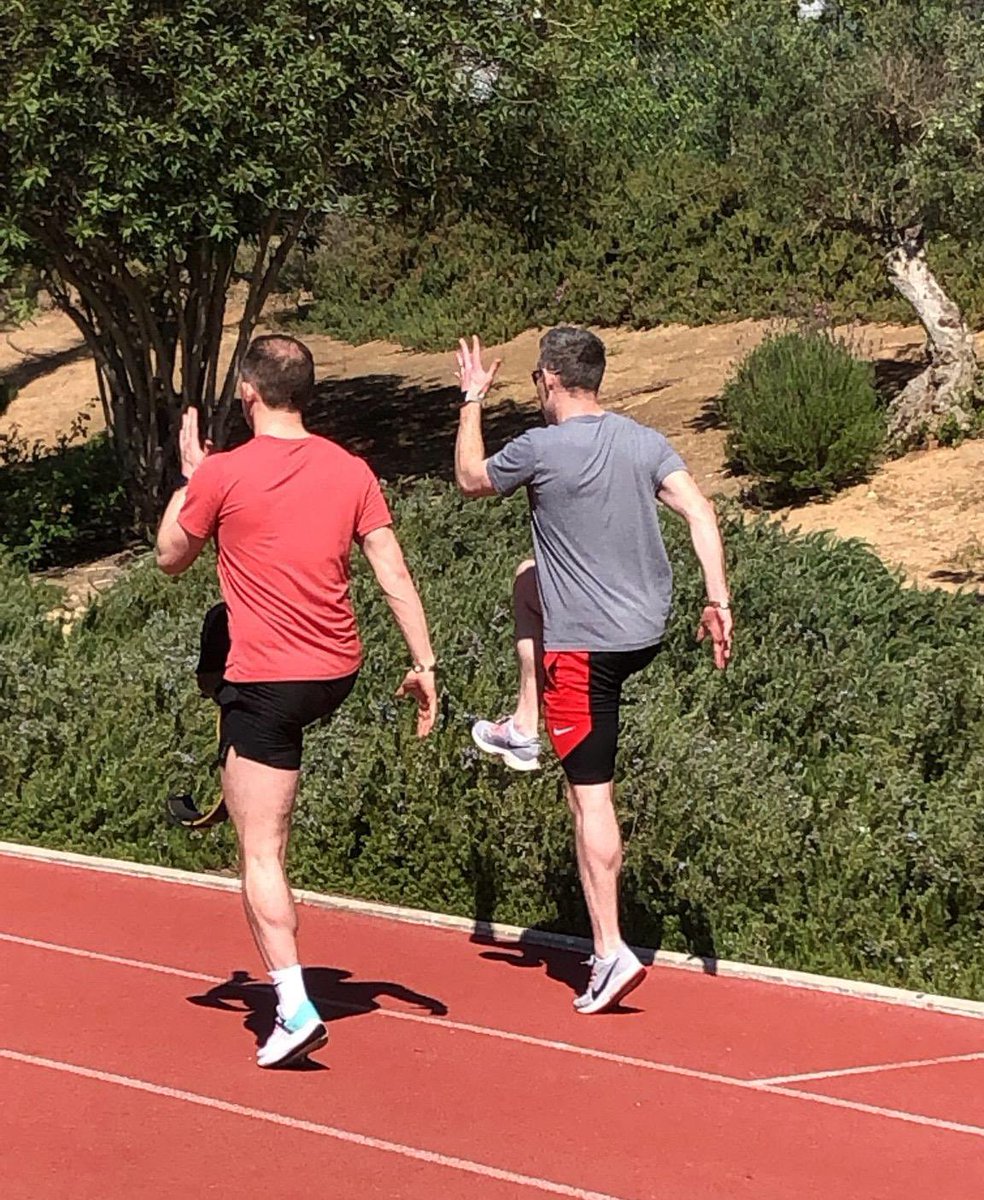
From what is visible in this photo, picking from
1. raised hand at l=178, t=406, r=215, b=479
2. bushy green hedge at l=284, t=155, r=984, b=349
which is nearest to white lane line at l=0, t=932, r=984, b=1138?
raised hand at l=178, t=406, r=215, b=479

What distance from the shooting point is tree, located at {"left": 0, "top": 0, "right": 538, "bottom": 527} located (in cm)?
1454

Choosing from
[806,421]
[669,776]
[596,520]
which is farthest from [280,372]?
[806,421]

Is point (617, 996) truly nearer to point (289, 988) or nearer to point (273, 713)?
point (289, 988)

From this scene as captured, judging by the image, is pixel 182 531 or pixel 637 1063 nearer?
pixel 182 531

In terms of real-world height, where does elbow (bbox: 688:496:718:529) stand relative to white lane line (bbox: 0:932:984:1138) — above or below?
above

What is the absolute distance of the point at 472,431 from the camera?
549 cm

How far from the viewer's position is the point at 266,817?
4.95 m

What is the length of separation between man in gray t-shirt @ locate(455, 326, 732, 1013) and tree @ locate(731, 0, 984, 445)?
40.0ft

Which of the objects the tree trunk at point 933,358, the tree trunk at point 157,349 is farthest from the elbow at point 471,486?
the tree trunk at point 933,358

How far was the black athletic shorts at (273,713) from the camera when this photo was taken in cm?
490

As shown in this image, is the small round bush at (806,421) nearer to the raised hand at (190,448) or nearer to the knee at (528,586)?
the knee at (528,586)

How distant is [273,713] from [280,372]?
0.90 meters

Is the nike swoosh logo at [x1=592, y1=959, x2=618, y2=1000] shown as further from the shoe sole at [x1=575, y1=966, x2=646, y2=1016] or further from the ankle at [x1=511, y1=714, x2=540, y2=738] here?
the ankle at [x1=511, y1=714, x2=540, y2=738]

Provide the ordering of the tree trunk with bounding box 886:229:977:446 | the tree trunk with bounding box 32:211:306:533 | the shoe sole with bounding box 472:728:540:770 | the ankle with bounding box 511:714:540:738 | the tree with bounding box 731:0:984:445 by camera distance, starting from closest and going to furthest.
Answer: the ankle with bounding box 511:714:540:738 < the shoe sole with bounding box 472:728:540:770 < the tree with bounding box 731:0:984:445 < the tree trunk with bounding box 32:211:306:533 < the tree trunk with bounding box 886:229:977:446
